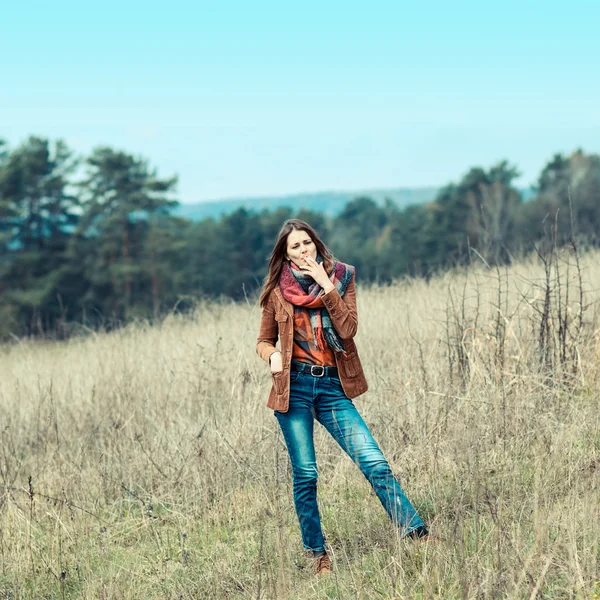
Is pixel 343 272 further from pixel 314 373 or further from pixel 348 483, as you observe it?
pixel 348 483

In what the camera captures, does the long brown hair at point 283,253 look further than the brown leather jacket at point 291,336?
Yes

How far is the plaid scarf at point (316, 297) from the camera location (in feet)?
12.2

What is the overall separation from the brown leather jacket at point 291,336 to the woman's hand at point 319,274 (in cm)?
3

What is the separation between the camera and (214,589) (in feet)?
12.2

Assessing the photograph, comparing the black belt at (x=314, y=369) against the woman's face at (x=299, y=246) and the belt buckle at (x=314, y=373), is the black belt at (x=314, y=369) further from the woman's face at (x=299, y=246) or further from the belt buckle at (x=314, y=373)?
the woman's face at (x=299, y=246)

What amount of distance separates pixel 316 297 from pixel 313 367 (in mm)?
340

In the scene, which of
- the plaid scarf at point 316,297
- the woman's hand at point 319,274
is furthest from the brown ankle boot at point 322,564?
the woman's hand at point 319,274

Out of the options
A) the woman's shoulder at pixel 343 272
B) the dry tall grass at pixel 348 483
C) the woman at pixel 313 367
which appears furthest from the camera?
the woman's shoulder at pixel 343 272

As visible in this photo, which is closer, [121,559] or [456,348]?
[121,559]

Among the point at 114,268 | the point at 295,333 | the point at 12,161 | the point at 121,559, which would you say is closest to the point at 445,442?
the point at 295,333

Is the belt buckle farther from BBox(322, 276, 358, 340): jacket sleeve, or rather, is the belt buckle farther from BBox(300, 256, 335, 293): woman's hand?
BBox(300, 256, 335, 293): woman's hand

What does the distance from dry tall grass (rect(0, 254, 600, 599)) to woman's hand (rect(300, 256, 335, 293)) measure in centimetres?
97

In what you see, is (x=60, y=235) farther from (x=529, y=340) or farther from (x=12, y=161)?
(x=529, y=340)

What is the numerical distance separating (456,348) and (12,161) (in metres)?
34.2
